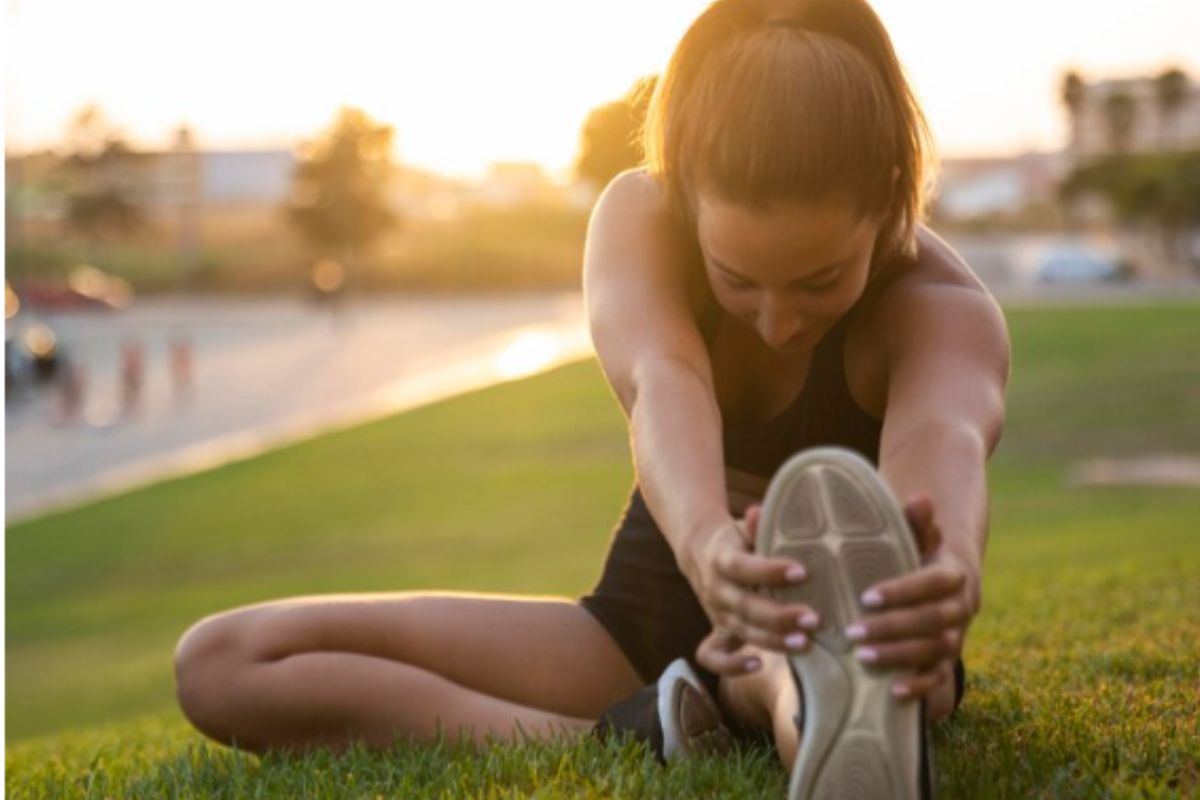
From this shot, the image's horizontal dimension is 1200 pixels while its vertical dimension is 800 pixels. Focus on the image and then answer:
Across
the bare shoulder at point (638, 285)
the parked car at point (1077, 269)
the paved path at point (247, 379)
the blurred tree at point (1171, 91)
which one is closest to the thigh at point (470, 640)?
the bare shoulder at point (638, 285)

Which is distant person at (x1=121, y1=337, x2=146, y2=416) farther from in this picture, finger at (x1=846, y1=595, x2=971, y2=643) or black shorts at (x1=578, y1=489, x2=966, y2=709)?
finger at (x1=846, y1=595, x2=971, y2=643)

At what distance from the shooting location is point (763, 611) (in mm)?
2080

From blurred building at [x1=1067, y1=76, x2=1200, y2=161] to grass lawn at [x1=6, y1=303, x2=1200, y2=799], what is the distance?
4723 cm

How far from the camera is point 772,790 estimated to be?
2.39m

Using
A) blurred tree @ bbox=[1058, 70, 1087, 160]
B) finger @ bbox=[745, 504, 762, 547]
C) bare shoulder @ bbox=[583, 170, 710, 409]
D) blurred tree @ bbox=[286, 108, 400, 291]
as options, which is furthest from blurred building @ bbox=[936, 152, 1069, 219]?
Result: finger @ bbox=[745, 504, 762, 547]

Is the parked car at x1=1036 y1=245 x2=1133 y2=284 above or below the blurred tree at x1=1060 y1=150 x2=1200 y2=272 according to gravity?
below

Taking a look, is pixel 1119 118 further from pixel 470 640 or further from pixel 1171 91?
pixel 470 640

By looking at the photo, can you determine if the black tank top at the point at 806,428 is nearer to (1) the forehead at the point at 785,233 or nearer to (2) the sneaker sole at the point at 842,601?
(1) the forehead at the point at 785,233

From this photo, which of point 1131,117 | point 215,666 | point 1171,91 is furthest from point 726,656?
point 1131,117

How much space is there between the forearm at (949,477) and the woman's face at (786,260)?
0.22 m

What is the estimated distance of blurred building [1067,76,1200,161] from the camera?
7438 centimetres

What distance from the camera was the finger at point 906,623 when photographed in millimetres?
2010

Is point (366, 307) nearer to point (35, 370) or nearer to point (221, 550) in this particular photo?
point (35, 370)

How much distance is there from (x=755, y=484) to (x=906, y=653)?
0.97 m
